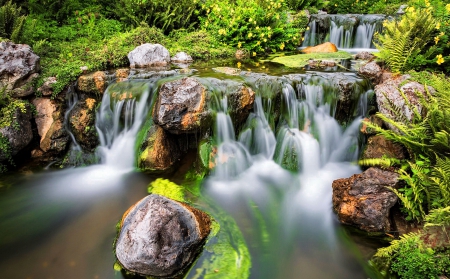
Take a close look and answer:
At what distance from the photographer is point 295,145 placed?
588 centimetres

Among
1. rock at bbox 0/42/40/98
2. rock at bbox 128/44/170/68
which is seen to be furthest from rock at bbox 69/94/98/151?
rock at bbox 128/44/170/68

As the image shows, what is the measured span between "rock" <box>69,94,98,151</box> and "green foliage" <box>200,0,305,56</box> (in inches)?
217

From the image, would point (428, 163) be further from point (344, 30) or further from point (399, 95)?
point (344, 30)

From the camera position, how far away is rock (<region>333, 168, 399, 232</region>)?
4.12 metres

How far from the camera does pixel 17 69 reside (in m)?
6.25

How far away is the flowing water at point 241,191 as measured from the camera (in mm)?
3846

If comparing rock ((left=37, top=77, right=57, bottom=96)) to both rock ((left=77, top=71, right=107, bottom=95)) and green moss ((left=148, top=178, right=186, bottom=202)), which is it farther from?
green moss ((left=148, top=178, right=186, bottom=202))

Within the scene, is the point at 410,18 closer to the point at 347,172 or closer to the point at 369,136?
the point at 369,136

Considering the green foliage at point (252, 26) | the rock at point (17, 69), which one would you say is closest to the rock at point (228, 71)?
the green foliage at point (252, 26)

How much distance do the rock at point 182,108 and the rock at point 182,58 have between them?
3.39 m

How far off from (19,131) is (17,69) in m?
1.40

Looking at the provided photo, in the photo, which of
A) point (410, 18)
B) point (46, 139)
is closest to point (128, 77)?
point (46, 139)

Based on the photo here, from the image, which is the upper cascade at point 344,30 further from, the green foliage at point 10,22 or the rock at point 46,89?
the green foliage at point 10,22

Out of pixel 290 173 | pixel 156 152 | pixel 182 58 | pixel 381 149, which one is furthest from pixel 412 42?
pixel 182 58
